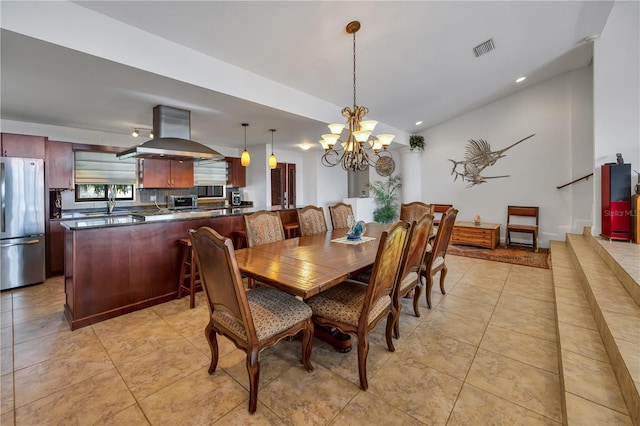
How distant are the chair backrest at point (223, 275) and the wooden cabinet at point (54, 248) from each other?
3.83 m

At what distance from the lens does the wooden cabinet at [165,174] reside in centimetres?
514

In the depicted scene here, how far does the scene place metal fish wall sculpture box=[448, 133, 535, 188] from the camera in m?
5.81

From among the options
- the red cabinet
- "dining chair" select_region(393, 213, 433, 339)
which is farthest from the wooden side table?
"dining chair" select_region(393, 213, 433, 339)

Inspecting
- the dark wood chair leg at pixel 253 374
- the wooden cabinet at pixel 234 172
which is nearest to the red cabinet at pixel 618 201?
the dark wood chair leg at pixel 253 374

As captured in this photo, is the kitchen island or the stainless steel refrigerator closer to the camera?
the kitchen island

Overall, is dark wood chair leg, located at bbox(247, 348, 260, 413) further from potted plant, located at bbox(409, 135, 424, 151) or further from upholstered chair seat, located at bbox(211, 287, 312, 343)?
potted plant, located at bbox(409, 135, 424, 151)

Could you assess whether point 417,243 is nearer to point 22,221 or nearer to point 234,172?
point 22,221

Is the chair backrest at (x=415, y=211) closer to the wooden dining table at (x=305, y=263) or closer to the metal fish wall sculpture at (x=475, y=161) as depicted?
the wooden dining table at (x=305, y=263)

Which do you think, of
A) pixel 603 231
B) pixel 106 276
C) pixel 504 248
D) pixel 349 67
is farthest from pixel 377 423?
pixel 504 248

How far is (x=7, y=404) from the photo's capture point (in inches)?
62.7

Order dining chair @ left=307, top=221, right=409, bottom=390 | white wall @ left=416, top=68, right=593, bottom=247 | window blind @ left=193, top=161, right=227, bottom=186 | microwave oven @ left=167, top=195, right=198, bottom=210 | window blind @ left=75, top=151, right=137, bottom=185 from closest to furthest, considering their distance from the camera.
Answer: dining chair @ left=307, top=221, right=409, bottom=390, window blind @ left=75, top=151, right=137, bottom=185, white wall @ left=416, top=68, right=593, bottom=247, microwave oven @ left=167, top=195, right=198, bottom=210, window blind @ left=193, top=161, right=227, bottom=186

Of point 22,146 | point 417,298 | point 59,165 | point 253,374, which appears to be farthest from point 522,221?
point 22,146

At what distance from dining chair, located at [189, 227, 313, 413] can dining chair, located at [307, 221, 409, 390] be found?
0.15 m

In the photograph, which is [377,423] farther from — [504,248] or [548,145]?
[548,145]
